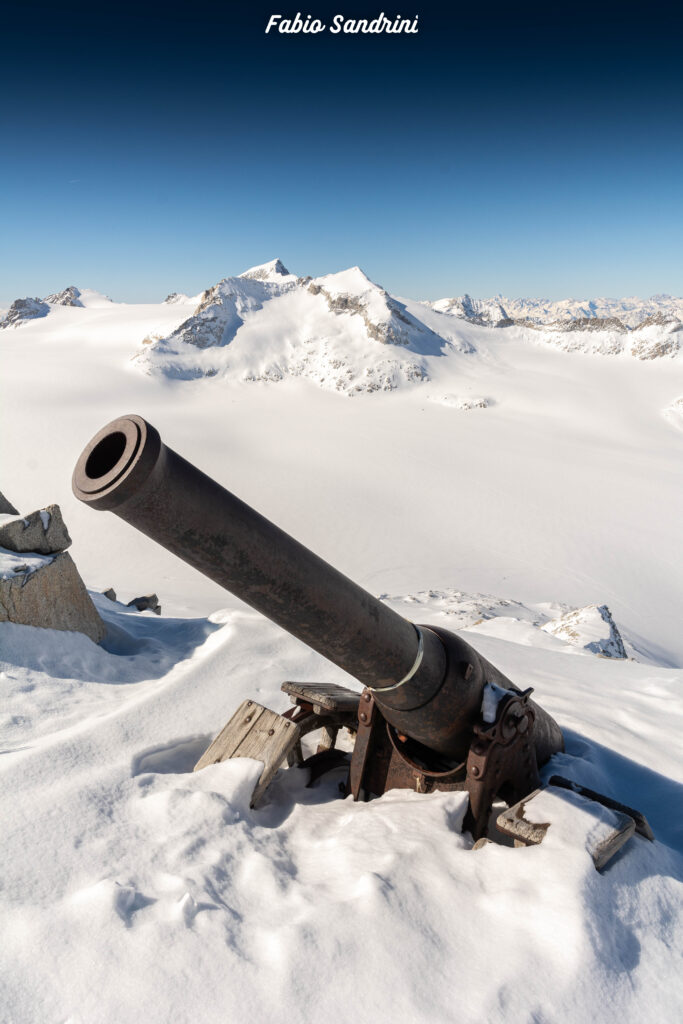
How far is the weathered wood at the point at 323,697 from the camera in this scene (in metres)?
3.45

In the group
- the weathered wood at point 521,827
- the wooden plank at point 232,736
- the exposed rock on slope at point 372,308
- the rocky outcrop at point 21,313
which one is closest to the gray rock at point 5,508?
the wooden plank at point 232,736

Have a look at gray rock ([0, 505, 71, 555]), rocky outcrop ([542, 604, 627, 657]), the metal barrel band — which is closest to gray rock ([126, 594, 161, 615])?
gray rock ([0, 505, 71, 555])

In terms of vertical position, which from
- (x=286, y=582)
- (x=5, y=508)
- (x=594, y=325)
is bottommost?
(x=5, y=508)

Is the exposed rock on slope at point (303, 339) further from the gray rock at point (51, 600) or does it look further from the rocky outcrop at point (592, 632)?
the gray rock at point (51, 600)

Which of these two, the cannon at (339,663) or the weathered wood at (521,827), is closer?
the cannon at (339,663)

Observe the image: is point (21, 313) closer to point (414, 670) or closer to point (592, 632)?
point (592, 632)

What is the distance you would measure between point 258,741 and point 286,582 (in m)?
1.39

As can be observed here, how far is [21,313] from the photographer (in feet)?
253

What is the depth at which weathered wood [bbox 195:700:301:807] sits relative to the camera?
3119mm

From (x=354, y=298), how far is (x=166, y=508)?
187ft

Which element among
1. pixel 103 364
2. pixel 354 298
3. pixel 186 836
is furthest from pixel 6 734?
pixel 354 298

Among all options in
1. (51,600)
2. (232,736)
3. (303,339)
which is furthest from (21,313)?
(232,736)

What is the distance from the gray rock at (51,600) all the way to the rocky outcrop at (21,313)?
270 ft

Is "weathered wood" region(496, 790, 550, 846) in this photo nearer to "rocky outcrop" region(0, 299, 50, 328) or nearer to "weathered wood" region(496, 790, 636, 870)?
"weathered wood" region(496, 790, 636, 870)
